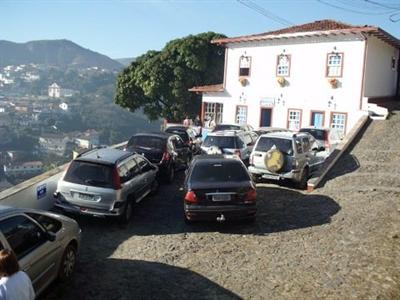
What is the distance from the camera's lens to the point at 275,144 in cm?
1446

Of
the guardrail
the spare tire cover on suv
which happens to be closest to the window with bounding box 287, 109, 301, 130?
the spare tire cover on suv

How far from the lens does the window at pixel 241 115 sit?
30.4 meters

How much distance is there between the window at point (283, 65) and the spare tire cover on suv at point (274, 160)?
14.6 meters

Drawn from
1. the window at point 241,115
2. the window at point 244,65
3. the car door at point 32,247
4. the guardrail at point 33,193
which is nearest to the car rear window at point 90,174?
the guardrail at point 33,193

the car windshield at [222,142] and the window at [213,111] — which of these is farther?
the window at [213,111]

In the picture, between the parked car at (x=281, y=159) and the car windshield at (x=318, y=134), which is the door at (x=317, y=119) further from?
the parked car at (x=281, y=159)

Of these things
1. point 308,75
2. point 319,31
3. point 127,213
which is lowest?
point 127,213

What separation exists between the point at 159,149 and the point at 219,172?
4749 mm

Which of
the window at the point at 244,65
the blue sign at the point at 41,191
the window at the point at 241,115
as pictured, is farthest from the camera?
the window at the point at 241,115

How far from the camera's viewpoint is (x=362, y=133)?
20.1m

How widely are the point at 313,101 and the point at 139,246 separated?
64.5ft

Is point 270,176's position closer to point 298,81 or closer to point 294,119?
point 294,119

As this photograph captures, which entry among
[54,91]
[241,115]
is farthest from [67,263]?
[54,91]

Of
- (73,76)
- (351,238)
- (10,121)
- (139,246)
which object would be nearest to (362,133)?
(351,238)
